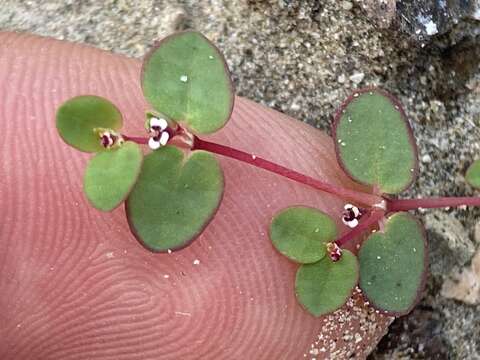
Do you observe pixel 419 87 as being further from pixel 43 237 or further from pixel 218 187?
pixel 43 237

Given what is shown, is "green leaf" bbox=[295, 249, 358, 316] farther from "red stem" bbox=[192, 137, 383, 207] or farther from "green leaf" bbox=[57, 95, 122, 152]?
"green leaf" bbox=[57, 95, 122, 152]

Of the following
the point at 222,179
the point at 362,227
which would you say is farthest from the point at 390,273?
the point at 222,179

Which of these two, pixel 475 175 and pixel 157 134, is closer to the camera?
pixel 157 134

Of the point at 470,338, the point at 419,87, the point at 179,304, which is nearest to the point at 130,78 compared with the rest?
the point at 179,304

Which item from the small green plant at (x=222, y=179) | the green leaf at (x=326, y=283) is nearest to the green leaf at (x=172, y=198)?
the small green plant at (x=222, y=179)

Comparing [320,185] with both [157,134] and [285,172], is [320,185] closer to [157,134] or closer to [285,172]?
[285,172]
